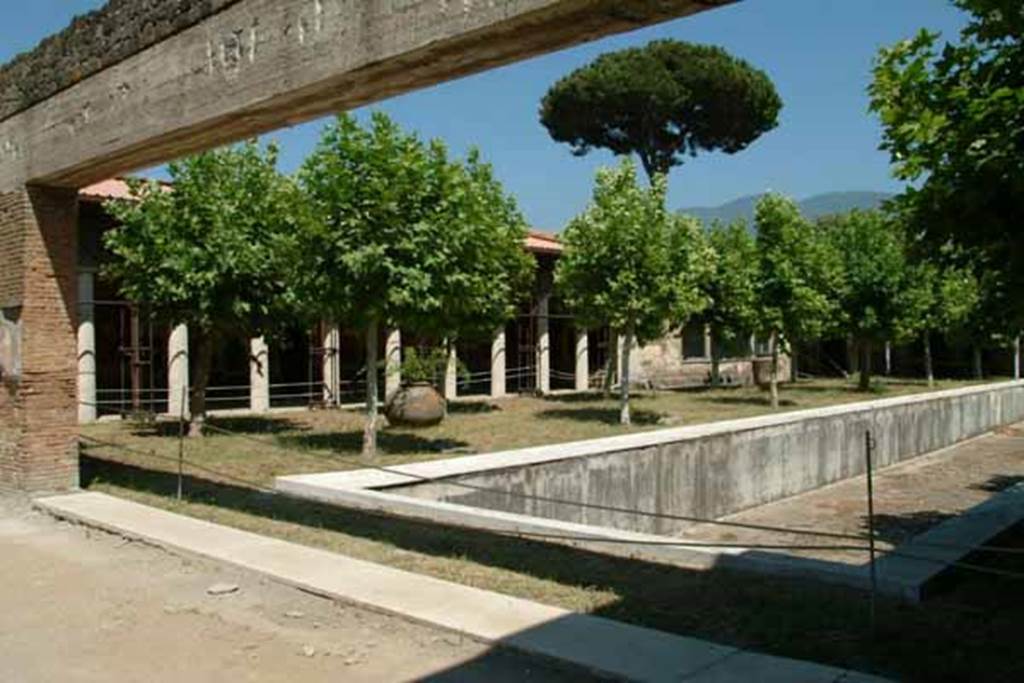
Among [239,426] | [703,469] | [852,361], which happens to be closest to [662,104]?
[852,361]

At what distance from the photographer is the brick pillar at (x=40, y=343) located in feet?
34.1

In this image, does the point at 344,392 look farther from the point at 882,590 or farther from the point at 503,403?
the point at 882,590

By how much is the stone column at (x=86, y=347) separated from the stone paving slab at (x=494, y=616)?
42.3 feet

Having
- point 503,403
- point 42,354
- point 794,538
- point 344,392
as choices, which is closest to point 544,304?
point 503,403

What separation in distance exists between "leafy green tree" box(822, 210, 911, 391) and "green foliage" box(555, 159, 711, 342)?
31.8ft

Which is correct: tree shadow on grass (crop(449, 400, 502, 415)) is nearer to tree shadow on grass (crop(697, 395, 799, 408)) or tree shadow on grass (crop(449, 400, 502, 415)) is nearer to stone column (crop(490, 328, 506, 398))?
stone column (crop(490, 328, 506, 398))

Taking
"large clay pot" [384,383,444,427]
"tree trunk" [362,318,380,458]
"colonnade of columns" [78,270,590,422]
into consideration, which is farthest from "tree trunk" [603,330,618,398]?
"tree trunk" [362,318,380,458]

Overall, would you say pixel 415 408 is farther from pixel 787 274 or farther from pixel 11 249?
pixel 787 274

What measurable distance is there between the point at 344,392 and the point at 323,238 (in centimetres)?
1438

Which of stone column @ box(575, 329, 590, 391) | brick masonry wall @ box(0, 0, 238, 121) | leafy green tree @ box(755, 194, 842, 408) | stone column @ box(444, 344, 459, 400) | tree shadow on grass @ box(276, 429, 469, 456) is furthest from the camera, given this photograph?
stone column @ box(575, 329, 590, 391)

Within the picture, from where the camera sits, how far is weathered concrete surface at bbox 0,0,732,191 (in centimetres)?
534

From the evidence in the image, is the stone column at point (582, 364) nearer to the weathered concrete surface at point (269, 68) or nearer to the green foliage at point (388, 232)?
the green foliage at point (388, 232)

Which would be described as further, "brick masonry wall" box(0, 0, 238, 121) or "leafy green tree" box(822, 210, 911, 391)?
"leafy green tree" box(822, 210, 911, 391)

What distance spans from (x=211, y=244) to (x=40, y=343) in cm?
554
